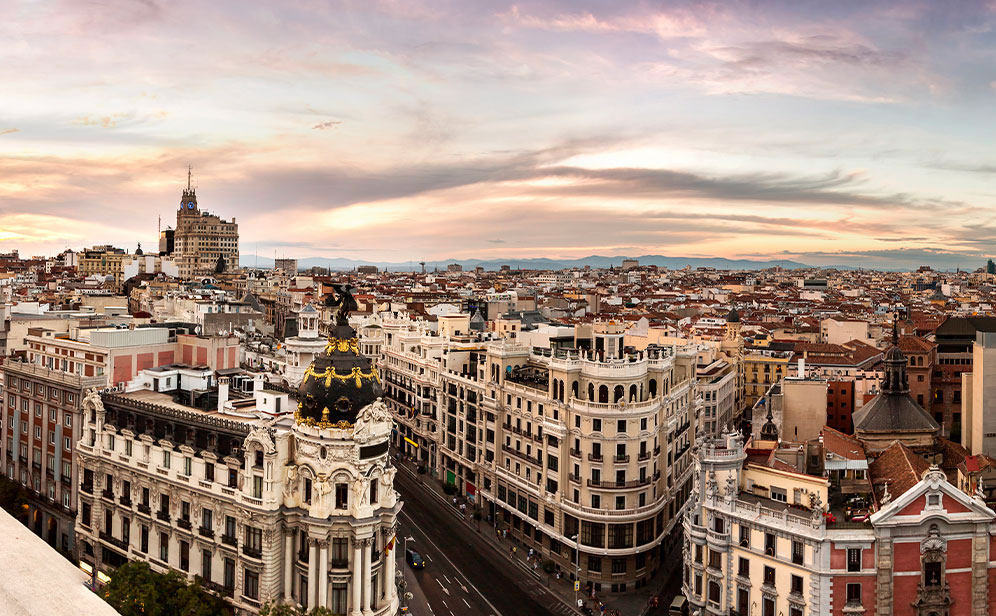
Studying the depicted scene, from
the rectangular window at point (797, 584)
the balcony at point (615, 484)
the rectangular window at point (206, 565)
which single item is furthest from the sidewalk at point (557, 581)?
the rectangular window at point (206, 565)

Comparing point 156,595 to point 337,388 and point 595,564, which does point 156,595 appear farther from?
point 595,564

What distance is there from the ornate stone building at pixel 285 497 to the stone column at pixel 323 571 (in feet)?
0.23

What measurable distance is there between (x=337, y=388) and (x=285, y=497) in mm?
8855

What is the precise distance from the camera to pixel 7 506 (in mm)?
75938

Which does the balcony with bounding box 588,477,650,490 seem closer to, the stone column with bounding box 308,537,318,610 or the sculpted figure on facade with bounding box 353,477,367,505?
the sculpted figure on facade with bounding box 353,477,367,505

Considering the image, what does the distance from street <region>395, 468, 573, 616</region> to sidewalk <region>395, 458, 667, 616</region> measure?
535 millimetres

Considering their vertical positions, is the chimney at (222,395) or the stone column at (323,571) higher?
the chimney at (222,395)

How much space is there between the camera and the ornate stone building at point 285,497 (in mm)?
54344

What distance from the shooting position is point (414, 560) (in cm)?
7706

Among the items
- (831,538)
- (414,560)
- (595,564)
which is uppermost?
(831,538)

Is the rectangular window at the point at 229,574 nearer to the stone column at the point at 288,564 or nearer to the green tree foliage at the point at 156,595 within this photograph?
the green tree foliage at the point at 156,595

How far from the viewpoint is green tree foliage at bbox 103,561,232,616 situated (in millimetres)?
45812

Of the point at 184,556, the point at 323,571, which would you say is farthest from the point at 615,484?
the point at 184,556

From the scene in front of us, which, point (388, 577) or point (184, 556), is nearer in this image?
point (388, 577)
